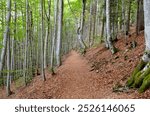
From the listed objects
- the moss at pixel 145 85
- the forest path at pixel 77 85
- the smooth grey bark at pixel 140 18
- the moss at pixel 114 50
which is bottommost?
the forest path at pixel 77 85

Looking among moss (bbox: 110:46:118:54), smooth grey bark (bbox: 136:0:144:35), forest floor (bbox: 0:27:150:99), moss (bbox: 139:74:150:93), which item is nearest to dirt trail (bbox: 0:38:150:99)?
forest floor (bbox: 0:27:150:99)

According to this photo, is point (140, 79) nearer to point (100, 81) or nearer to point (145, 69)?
point (145, 69)

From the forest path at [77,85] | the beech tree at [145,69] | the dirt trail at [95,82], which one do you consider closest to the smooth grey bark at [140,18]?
the dirt trail at [95,82]

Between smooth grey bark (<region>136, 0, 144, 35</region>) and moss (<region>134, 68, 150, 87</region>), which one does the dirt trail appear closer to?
moss (<region>134, 68, 150, 87</region>)

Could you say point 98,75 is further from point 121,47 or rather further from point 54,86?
point 121,47

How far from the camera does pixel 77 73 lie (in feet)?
59.0

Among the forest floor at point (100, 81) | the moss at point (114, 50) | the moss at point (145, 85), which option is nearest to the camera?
the moss at point (145, 85)

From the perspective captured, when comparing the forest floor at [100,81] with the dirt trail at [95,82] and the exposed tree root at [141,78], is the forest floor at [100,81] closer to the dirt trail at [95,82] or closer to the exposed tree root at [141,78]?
the dirt trail at [95,82]

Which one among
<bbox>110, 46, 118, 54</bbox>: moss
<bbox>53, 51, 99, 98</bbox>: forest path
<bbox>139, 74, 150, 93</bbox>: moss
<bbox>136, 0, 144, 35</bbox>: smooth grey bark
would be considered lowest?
<bbox>53, 51, 99, 98</bbox>: forest path

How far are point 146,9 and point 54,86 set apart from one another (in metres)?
7.33

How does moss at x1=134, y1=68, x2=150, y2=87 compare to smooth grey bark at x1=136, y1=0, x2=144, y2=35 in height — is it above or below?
below

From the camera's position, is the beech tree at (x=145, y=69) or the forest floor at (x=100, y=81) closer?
the beech tree at (x=145, y=69)

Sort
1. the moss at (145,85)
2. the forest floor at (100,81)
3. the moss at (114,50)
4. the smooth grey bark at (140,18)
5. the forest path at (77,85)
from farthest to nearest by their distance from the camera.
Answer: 1. the smooth grey bark at (140,18)
2. the moss at (114,50)
3. the forest path at (77,85)
4. the forest floor at (100,81)
5. the moss at (145,85)

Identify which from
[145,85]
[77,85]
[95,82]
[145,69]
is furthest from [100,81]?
[145,85]
